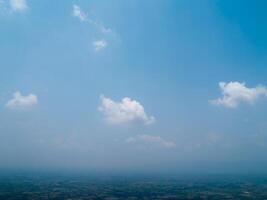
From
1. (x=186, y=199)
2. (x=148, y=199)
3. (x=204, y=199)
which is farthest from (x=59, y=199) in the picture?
(x=204, y=199)

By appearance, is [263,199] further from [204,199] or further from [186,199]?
[186,199]

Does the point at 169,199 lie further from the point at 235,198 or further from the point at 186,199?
the point at 235,198

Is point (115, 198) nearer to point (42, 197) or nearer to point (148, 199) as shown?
point (148, 199)

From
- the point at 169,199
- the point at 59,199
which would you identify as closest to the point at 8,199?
the point at 59,199

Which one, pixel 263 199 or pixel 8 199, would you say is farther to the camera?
pixel 263 199

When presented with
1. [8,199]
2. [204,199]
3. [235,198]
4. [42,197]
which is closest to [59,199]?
[42,197]

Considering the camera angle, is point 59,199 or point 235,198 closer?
point 59,199

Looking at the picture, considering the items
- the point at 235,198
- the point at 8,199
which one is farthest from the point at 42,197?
the point at 235,198
